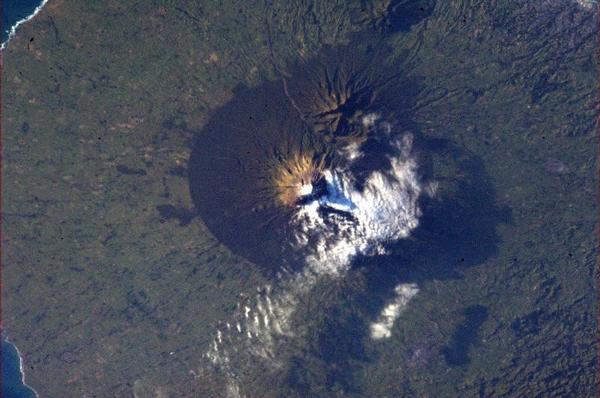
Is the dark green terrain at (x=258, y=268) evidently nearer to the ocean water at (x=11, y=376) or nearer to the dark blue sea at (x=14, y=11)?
the dark blue sea at (x=14, y=11)

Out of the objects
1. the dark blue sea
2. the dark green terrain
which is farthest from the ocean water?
the dark blue sea

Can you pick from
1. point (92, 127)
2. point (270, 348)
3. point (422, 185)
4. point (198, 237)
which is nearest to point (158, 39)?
point (92, 127)

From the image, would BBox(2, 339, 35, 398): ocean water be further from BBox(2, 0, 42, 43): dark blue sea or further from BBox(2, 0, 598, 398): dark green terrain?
BBox(2, 0, 42, 43): dark blue sea

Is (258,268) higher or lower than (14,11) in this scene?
lower

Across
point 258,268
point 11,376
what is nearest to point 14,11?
point 258,268

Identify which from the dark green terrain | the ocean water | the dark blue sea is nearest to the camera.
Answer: the dark green terrain

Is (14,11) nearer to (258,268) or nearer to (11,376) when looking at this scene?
(258,268)
